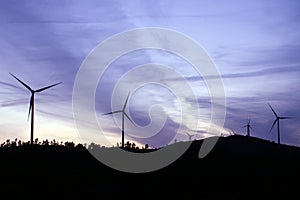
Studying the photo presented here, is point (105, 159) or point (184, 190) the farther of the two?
point (105, 159)

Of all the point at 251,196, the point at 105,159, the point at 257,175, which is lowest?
the point at 251,196

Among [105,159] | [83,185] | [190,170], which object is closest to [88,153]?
[105,159]

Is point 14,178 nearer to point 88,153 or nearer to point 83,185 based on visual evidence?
point 83,185

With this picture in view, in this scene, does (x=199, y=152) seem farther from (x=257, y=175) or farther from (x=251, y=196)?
(x=251, y=196)

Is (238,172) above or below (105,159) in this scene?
below

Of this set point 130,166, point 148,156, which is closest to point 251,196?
point 130,166

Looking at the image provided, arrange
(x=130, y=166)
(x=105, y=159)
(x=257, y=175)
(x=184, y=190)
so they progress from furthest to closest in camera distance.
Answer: (x=105, y=159)
(x=130, y=166)
(x=257, y=175)
(x=184, y=190)

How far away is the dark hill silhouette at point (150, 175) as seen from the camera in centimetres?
5997

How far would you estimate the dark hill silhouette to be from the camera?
5997cm

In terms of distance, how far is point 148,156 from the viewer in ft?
310

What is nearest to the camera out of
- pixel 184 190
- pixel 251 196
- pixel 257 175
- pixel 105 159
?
pixel 251 196

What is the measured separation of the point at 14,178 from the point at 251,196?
101 feet

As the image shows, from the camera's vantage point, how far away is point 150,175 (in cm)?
7188

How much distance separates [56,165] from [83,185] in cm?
1527
